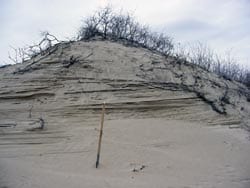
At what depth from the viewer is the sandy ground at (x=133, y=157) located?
7500mm

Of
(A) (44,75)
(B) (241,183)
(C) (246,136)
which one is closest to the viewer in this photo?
(B) (241,183)

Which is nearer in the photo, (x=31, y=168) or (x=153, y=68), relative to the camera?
(x=31, y=168)

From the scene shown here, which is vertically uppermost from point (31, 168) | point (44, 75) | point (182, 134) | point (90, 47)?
point (90, 47)

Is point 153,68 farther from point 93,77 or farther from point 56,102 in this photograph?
point 56,102

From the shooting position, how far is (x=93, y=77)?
451 inches

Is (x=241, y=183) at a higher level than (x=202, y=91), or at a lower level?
lower

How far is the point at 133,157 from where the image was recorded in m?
8.56

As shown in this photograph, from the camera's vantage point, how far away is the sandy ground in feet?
24.6

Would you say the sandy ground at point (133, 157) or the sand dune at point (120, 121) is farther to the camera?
the sand dune at point (120, 121)

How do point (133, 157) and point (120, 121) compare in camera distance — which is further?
point (120, 121)

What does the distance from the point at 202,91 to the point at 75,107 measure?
372 cm

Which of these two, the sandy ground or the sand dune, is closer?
the sandy ground

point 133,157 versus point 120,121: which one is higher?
point 120,121

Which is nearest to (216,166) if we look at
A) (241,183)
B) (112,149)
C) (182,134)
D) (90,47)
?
(241,183)
